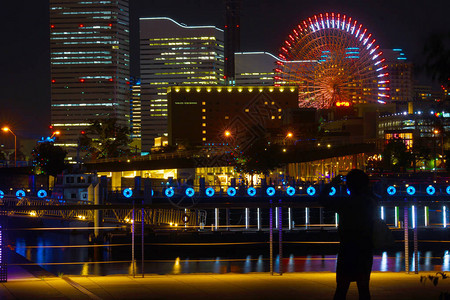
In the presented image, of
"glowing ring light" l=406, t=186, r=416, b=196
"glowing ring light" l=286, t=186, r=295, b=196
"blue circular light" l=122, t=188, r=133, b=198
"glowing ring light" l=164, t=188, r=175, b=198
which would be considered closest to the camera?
"blue circular light" l=122, t=188, r=133, b=198

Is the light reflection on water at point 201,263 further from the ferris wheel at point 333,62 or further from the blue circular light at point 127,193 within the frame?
the ferris wheel at point 333,62

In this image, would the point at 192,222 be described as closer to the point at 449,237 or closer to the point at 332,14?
the point at 449,237

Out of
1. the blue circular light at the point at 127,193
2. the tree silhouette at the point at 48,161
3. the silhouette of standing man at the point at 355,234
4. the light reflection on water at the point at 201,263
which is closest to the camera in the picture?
the silhouette of standing man at the point at 355,234

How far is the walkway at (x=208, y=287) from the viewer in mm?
11508

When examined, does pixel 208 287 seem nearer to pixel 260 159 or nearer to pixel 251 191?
pixel 251 191

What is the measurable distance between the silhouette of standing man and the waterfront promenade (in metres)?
2.16

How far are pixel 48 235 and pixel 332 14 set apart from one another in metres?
65.2

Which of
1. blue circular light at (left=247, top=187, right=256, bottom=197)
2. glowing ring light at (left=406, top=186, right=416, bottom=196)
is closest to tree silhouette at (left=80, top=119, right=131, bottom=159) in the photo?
blue circular light at (left=247, top=187, right=256, bottom=197)

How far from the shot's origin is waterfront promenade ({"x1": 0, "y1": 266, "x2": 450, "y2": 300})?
1152 cm

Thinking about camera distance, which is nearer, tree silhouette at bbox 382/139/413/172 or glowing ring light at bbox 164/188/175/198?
glowing ring light at bbox 164/188/175/198

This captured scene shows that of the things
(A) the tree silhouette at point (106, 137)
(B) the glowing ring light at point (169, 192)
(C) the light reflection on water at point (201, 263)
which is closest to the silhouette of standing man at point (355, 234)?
(C) the light reflection on water at point (201, 263)

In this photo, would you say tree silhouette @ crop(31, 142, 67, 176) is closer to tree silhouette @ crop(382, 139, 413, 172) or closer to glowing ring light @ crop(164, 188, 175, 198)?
glowing ring light @ crop(164, 188, 175, 198)

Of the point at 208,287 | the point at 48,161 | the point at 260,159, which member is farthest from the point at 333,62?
the point at 208,287

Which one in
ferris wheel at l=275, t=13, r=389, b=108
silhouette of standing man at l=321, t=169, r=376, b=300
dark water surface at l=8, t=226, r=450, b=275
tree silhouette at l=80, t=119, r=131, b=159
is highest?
ferris wheel at l=275, t=13, r=389, b=108
